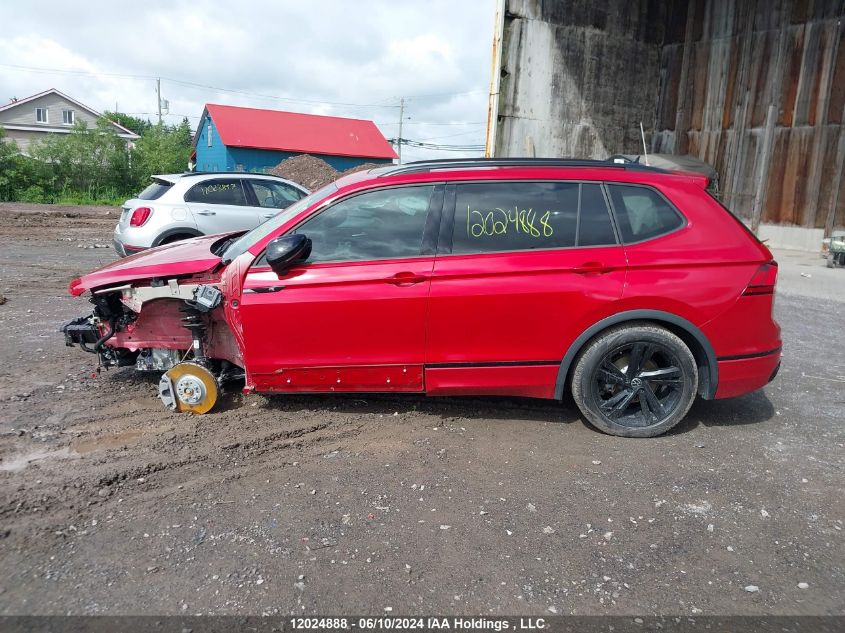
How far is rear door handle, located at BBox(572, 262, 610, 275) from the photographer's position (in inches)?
162

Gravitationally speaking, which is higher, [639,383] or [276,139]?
[276,139]

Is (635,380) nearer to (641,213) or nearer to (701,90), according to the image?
(641,213)

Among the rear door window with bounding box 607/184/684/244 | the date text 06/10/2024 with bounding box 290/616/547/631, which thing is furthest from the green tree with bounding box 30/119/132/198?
the date text 06/10/2024 with bounding box 290/616/547/631

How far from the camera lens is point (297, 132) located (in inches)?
1769

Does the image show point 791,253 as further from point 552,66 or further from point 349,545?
point 349,545

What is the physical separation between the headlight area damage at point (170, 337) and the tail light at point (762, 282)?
11.7 feet

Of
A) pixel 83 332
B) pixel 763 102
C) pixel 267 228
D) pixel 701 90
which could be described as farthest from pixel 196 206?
pixel 701 90

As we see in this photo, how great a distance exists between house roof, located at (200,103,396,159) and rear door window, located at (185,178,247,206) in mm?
34388

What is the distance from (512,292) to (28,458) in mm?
3183

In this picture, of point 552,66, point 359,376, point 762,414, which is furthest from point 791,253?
point 359,376

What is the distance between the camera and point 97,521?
3.19 m

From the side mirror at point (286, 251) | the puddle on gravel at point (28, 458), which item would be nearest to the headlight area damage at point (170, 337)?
the side mirror at point (286, 251)

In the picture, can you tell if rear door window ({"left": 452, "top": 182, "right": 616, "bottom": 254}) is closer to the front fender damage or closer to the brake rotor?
the front fender damage

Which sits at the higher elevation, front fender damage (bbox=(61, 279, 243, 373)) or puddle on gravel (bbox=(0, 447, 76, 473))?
front fender damage (bbox=(61, 279, 243, 373))
